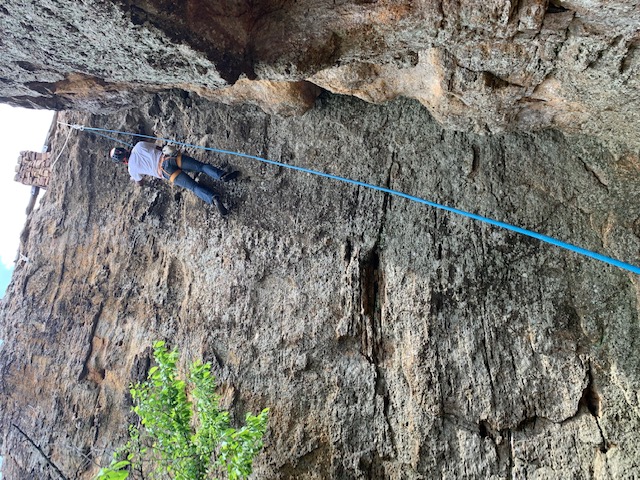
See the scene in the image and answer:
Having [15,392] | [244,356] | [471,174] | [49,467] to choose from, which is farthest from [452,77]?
[15,392]

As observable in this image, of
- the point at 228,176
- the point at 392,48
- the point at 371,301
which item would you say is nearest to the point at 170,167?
the point at 228,176

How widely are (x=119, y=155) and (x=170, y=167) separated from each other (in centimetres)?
81

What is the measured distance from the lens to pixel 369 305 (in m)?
4.27

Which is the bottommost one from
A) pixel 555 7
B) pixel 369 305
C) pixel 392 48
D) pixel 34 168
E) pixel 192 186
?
pixel 369 305

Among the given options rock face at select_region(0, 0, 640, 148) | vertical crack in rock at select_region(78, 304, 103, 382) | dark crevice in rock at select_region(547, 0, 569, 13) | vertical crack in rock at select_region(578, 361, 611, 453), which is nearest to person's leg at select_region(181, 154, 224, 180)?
rock face at select_region(0, 0, 640, 148)

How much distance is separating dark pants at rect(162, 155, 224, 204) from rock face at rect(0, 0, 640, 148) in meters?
1.40

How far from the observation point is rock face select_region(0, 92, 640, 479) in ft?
11.7

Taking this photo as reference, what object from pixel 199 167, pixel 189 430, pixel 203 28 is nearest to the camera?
pixel 203 28

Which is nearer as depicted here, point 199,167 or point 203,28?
point 203,28

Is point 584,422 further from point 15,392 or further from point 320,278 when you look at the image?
point 15,392

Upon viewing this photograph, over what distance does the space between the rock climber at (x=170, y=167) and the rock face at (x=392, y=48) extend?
1.37m

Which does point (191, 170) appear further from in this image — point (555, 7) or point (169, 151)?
point (555, 7)

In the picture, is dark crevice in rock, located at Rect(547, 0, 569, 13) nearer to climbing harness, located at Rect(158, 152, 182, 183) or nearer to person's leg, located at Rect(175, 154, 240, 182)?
person's leg, located at Rect(175, 154, 240, 182)

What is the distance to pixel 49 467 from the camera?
5.34 meters
